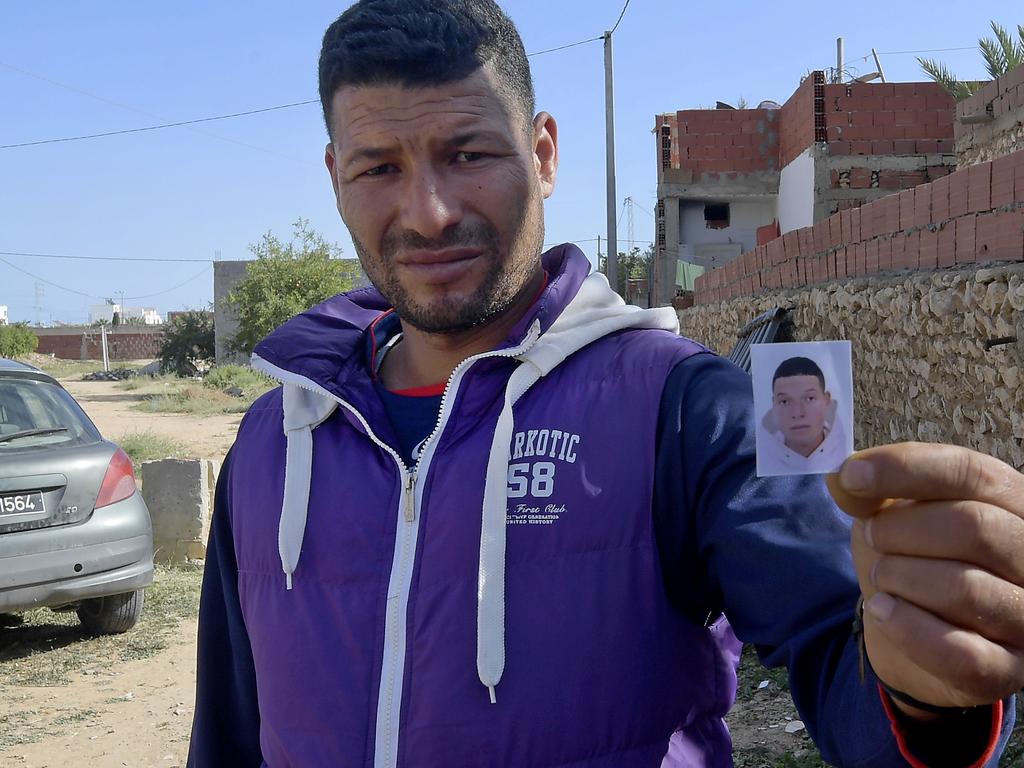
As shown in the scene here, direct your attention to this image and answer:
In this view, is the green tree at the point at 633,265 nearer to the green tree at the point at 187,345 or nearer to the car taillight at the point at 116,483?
the green tree at the point at 187,345

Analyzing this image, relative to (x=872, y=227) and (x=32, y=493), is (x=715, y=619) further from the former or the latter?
(x=32, y=493)

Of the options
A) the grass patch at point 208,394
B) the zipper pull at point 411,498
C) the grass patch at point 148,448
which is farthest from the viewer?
the grass patch at point 208,394

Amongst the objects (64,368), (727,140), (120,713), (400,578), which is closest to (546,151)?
(400,578)

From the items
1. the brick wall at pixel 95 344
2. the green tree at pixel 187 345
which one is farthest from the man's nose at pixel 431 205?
the brick wall at pixel 95 344

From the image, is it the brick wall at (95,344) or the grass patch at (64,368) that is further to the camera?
the brick wall at (95,344)

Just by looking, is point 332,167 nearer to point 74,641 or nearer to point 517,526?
point 517,526

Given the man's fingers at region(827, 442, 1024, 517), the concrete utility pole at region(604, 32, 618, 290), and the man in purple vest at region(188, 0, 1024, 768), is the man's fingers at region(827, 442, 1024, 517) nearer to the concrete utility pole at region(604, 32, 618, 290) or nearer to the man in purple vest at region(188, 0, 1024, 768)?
the man in purple vest at region(188, 0, 1024, 768)

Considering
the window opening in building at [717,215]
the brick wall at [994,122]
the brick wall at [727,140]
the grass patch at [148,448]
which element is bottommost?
the grass patch at [148,448]

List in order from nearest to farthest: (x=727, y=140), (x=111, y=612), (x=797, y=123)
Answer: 1. (x=111, y=612)
2. (x=797, y=123)
3. (x=727, y=140)

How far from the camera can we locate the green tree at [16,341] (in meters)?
42.2

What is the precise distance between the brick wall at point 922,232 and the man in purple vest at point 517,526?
2568mm

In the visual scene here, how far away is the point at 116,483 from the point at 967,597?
5537 millimetres

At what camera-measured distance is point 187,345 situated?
42.5 meters

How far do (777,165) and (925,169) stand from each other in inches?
196
